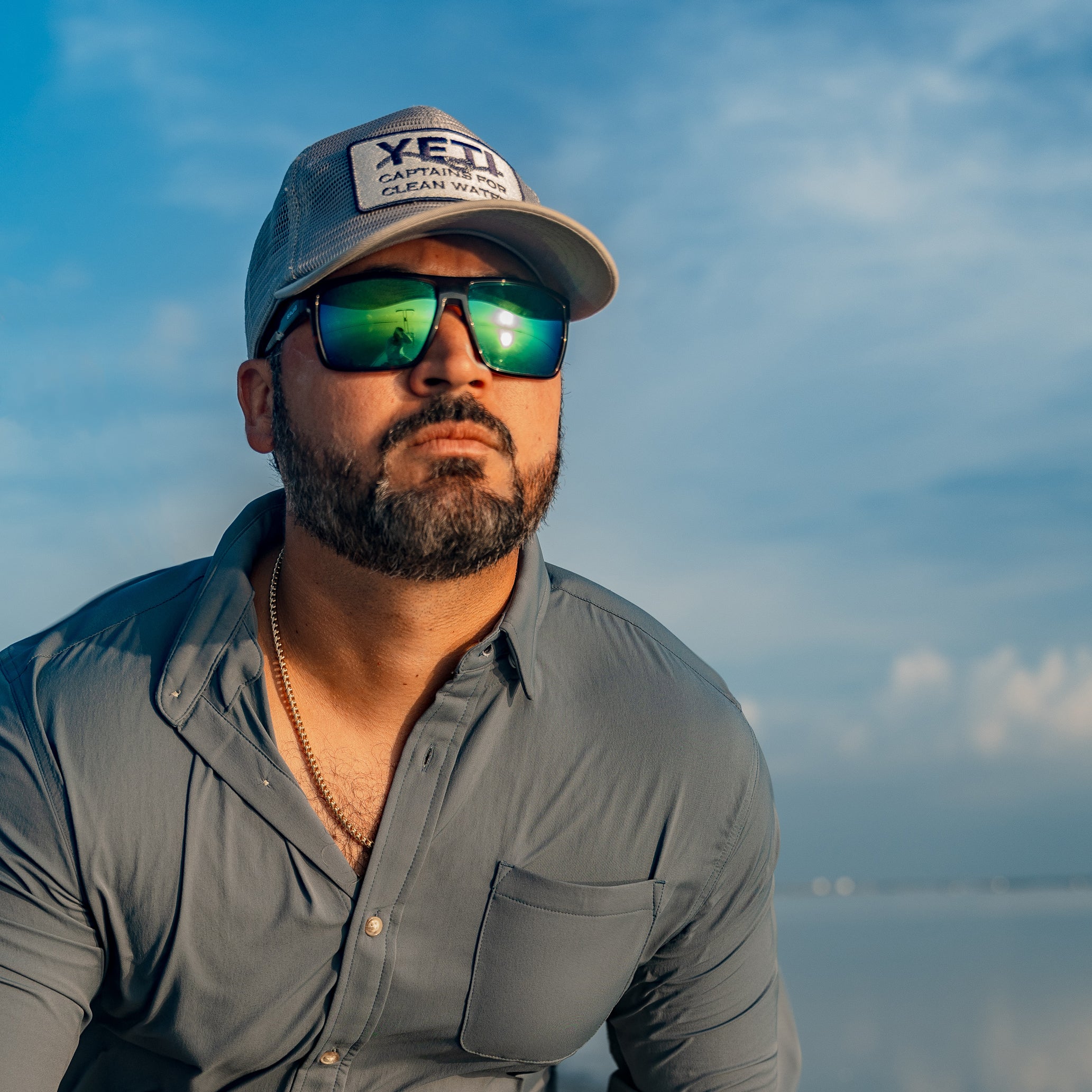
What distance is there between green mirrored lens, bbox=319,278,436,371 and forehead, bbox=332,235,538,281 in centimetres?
6

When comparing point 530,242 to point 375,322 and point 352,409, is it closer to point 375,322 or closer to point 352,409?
point 375,322

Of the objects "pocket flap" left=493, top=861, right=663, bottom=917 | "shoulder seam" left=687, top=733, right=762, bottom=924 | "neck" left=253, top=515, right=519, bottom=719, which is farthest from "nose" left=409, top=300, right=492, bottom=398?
"shoulder seam" left=687, top=733, right=762, bottom=924

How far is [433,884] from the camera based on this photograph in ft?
7.75

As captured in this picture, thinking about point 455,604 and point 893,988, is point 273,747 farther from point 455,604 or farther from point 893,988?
point 893,988

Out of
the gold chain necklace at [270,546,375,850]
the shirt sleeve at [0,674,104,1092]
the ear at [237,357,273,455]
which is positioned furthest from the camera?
the ear at [237,357,273,455]

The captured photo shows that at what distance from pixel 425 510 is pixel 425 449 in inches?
5.5

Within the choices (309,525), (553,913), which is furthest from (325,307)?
(553,913)

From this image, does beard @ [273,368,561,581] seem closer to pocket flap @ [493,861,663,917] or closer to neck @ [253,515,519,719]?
neck @ [253,515,519,719]

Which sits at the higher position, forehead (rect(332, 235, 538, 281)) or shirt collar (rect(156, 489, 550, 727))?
forehead (rect(332, 235, 538, 281))

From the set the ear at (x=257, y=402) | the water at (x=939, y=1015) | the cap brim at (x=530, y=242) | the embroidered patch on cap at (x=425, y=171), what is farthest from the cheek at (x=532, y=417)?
the water at (x=939, y=1015)

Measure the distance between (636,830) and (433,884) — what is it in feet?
1.68

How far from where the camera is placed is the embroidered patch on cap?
2.42 metres

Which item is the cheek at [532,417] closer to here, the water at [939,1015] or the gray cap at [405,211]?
the gray cap at [405,211]

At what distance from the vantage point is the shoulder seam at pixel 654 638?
2807mm
